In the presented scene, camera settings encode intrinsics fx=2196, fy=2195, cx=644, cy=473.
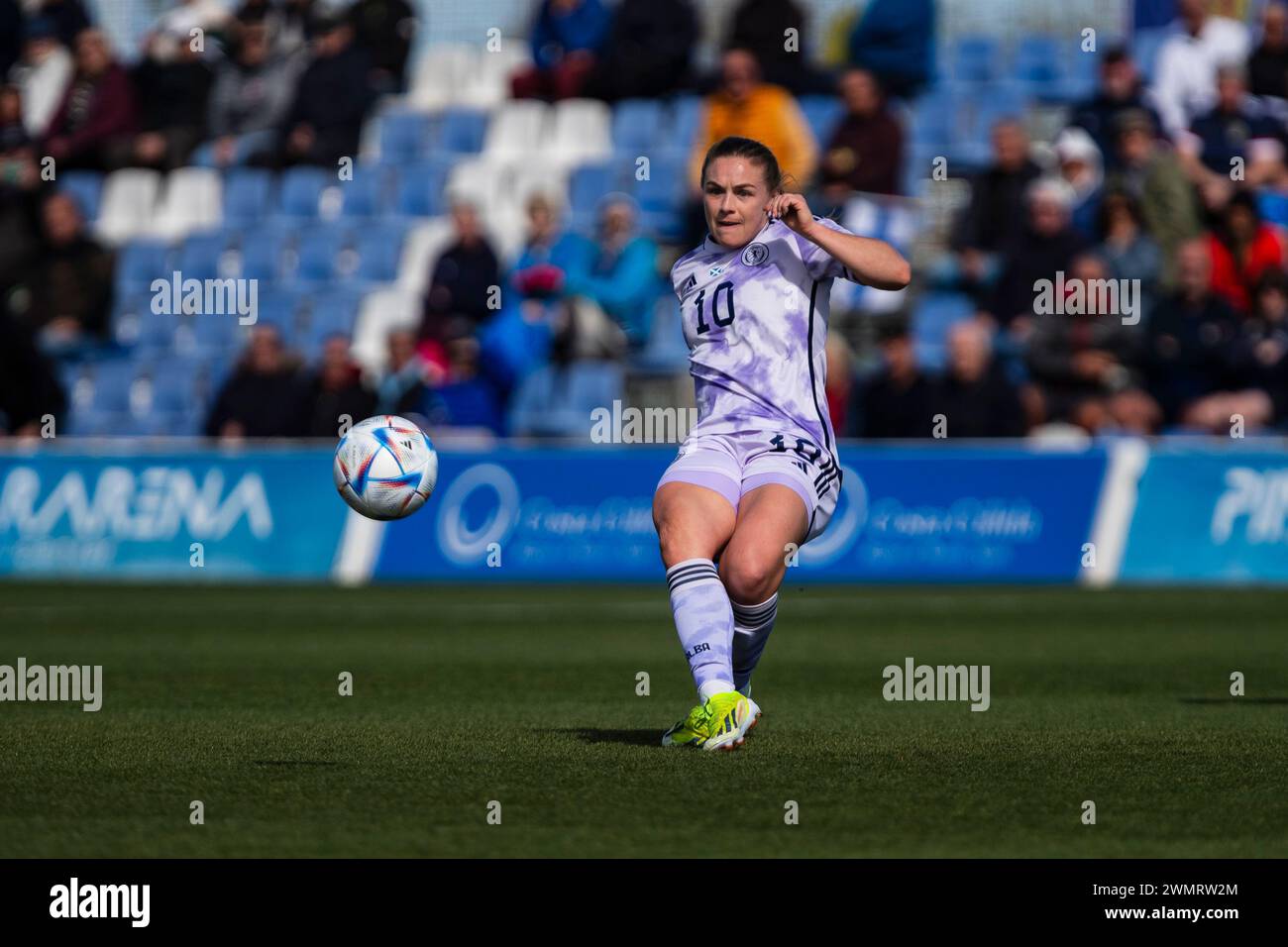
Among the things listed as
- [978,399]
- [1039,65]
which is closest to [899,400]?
[978,399]

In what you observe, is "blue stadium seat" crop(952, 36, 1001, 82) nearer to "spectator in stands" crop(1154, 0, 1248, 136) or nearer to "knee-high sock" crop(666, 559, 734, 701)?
"spectator in stands" crop(1154, 0, 1248, 136)

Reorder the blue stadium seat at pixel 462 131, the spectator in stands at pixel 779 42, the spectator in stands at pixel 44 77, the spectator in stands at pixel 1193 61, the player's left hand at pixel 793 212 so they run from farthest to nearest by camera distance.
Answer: the spectator in stands at pixel 44 77 < the blue stadium seat at pixel 462 131 < the spectator in stands at pixel 779 42 < the spectator in stands at pixel 1193 61 < the player's left hand at pixel 793 212

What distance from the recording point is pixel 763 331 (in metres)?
8.35

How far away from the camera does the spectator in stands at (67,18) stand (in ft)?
89.2

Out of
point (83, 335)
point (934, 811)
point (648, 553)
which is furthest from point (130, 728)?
point (83, 335)

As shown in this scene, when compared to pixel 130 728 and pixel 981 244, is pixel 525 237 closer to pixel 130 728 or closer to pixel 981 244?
pixel 981 244

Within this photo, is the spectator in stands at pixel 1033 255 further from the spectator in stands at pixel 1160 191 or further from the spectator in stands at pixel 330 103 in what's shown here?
the spectator in stands at pixel 330 103

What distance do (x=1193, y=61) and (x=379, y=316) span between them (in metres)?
8.88

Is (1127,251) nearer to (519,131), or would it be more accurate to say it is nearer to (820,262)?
(519,131)

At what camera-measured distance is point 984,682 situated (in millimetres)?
11211

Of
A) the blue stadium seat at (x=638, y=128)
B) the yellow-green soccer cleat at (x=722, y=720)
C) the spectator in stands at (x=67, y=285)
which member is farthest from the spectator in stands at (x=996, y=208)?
the yellow-green soccer cleat at (x=722, y=720)

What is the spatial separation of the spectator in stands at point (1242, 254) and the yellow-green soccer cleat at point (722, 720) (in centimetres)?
1331
